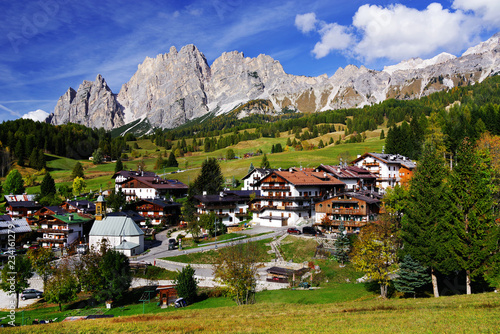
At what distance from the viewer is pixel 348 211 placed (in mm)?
69188

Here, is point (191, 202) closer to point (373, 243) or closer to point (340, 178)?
point (340, 178)

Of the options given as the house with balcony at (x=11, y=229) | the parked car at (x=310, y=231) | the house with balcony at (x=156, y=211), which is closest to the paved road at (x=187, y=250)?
the parked car at (x=310, y=231)

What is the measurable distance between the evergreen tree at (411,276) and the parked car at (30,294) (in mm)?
51844

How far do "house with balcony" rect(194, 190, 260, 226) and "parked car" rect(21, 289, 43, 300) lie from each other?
3756 cm

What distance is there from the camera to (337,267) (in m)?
52.0

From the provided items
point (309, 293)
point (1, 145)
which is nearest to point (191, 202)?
point (309, 293)

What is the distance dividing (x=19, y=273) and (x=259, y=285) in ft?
113

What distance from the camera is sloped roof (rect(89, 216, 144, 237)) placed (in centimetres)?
6962

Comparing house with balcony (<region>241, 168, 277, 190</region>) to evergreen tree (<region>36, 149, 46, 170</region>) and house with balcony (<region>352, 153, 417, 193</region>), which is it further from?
evergreen tree (<region>36, 149, 46, 170</region>)

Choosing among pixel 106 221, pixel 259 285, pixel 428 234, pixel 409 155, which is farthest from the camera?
pixel 409 155

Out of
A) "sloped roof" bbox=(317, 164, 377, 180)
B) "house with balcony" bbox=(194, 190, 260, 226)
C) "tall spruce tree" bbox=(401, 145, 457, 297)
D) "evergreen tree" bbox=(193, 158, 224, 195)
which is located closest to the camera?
"tall spruce tree" bbox=(401, 145, 457, 297)

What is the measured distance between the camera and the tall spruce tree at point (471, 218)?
3569cm

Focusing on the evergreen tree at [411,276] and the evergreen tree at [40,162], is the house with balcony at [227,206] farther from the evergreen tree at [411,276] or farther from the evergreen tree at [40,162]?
the evergreen tree at [40,162]

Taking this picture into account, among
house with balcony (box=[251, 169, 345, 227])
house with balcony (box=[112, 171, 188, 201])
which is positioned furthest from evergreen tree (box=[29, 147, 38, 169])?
house with balcony (box=[251, 169, 345, 227])
